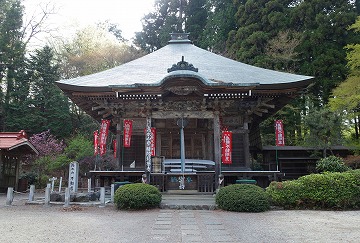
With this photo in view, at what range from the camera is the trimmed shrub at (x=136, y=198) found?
8.20 metres

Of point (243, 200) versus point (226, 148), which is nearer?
point (243, 200)

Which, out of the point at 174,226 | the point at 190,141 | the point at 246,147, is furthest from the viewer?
the point at 190,141

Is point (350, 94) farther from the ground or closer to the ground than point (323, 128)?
farther from the ground

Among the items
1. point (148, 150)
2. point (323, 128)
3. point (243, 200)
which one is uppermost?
point (323, 128)

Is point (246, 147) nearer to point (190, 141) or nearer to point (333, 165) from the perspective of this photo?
point (190, 141)

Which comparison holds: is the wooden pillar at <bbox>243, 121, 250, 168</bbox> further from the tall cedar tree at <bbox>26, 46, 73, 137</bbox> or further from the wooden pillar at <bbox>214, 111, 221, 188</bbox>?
the tall cedar tree at <bbox>26, 46, 73, 137</bbox>

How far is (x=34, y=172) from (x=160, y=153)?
35.2 ft

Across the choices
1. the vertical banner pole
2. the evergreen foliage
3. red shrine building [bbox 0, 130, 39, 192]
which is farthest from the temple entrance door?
red shrine building [bbox 0, 130, 39, 192]

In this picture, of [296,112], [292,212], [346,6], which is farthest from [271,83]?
[346,6]

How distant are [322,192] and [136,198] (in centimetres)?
508

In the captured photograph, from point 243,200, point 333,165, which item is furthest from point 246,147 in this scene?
point 243,200

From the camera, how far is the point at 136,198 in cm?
818

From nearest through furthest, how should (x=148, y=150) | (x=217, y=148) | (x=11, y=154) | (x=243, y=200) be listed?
(x=243, y=200) < (x=217, y=148) < (x=148, y=150) < (x=11, y=154)

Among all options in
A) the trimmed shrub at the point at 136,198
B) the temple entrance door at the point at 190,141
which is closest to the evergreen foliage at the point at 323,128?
the temple entrance door at the point at 190,141
